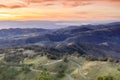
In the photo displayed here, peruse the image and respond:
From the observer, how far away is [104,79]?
15250 centimetres

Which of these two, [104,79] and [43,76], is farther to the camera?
[104,79]

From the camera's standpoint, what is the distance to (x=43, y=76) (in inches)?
5472

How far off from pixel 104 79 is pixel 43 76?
37649mm
